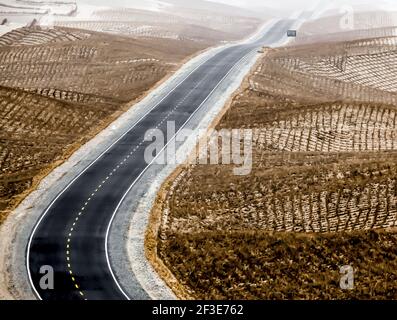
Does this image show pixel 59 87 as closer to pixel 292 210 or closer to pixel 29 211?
pixel 29 211

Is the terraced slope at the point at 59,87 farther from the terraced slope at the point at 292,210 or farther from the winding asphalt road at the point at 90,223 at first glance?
the terraced slope at the point at 292,210

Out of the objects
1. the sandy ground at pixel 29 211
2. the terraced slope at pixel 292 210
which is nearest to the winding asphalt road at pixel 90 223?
the sandy ground at pixel 29 211

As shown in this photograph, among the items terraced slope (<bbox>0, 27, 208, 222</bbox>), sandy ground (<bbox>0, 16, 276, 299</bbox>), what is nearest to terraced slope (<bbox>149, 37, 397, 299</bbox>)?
sandy ground (<bbox>0, 16, 276, 299</bbox>)

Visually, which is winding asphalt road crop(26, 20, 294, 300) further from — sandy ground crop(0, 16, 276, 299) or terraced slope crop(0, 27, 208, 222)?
terraced slope crop(0, 27, 208, 222)

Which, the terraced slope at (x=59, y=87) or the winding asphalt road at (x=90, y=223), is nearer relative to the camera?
the winding asphalt road at (x=90, y=223)

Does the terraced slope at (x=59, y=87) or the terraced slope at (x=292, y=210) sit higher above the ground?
the terraced slope at (x=59, y=87)

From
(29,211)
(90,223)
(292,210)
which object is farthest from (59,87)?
(292,210)
